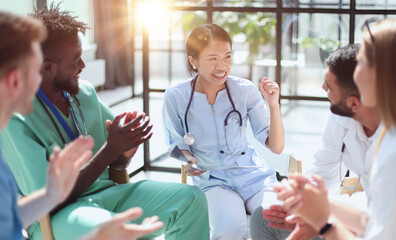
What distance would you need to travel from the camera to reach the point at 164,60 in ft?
31.9

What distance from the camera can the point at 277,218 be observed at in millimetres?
2053

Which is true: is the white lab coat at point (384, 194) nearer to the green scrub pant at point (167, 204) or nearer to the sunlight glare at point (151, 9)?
the green scrub pant at point (167, 204)

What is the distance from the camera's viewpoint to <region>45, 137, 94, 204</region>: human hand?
1435 millimetres

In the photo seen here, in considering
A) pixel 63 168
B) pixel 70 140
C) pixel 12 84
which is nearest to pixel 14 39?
pixel 12 84

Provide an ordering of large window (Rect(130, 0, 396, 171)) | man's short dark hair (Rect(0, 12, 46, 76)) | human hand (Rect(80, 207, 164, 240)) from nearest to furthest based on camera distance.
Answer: man's short dark hair (Rect(0, 12, 46, 76)), human hand (Rect(80, 207, 164, 240)), large window (Rect(130, 0, 396, 171))

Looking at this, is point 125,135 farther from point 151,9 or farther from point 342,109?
point 151,9

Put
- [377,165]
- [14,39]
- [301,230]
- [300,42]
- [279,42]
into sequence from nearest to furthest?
1. [14,39]
2. [377,165]
3. [301,230]
4. [279,42]
5. [300,42]

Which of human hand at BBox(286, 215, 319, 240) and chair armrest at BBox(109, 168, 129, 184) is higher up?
chair armrest at BBox(109, 168, 129, 184)

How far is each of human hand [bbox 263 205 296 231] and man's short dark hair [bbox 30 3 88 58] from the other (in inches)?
39.8

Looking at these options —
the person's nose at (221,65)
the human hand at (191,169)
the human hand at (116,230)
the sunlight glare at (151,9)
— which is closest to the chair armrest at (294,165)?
the human hand at (191,169)

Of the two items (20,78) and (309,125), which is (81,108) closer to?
(20,78)

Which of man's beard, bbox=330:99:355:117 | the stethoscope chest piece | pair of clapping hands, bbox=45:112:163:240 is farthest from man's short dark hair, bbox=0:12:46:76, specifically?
the stethoscope chest piece

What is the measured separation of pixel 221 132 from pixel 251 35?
16.1 feet

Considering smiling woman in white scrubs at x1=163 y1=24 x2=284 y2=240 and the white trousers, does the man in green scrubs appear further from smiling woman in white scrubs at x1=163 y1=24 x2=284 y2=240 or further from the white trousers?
smiling woman in white scrubs at x1=163 y1=24 x2=284 y2=240
